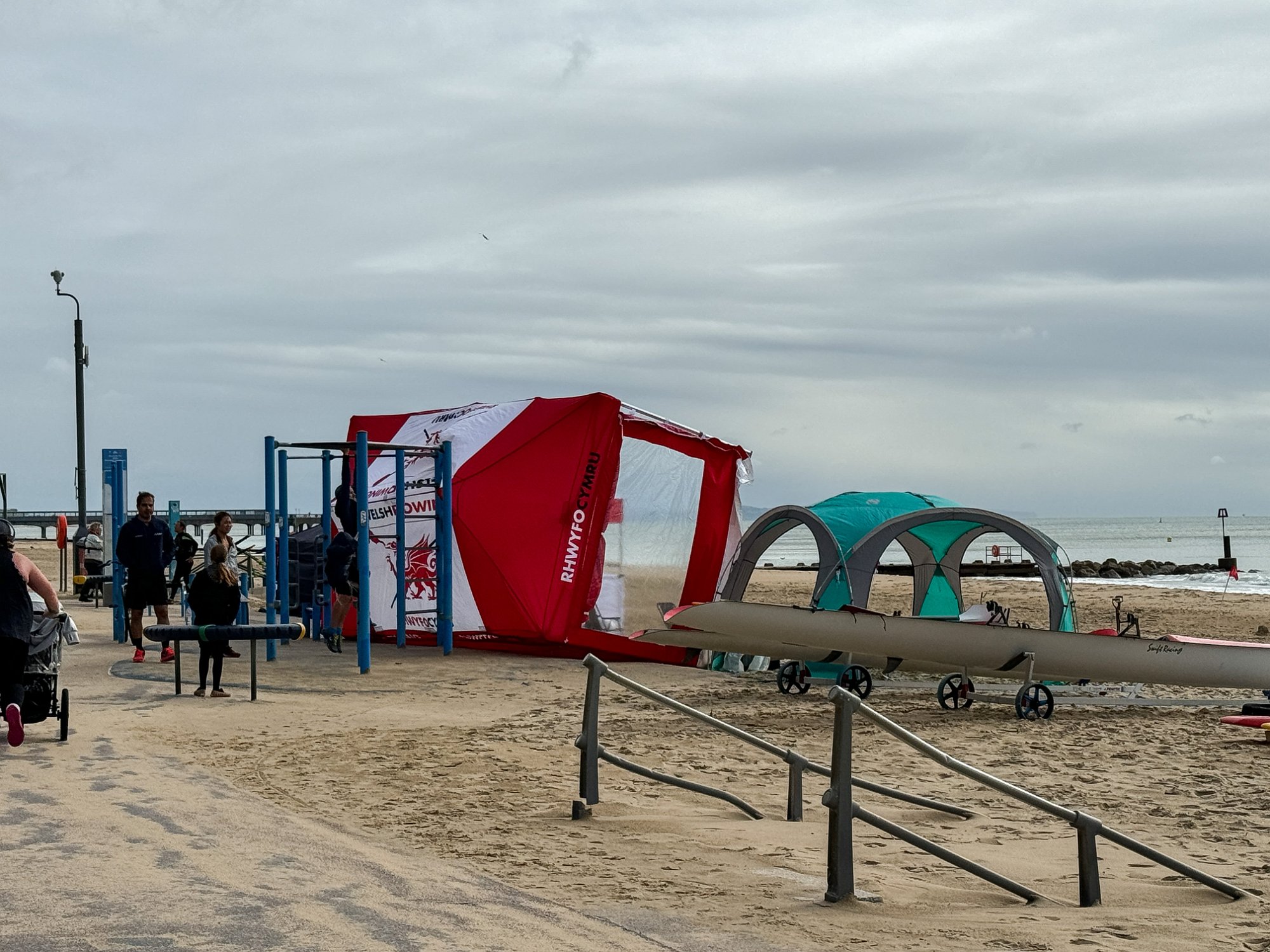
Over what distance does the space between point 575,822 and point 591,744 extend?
49 cm

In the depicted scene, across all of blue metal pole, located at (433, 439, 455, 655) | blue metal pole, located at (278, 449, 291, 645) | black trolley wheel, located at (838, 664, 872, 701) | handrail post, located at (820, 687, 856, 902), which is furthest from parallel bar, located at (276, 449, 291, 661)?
handrail post, located at (820, 687, 856, 902)

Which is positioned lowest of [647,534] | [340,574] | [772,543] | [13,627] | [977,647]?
[977,647]

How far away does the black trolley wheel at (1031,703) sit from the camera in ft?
39.5

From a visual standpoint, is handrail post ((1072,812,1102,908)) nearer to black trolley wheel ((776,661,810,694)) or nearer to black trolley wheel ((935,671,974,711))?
black trolley wheel ((935,671,974,711))

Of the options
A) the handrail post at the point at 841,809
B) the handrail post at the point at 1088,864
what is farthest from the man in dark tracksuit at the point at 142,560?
the handrail post at the point at 1088,864

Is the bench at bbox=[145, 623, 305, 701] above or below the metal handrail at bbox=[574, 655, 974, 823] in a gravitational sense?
above

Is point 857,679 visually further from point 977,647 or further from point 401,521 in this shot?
point 401,521

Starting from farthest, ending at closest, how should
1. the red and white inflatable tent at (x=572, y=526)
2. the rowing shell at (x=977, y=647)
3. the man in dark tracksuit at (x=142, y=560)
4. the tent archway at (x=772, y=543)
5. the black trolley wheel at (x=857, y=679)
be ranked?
the red and white inflatable tent at (x=572, y=526)
the man in dark tracksuit at (x=142, y=560)
the tent archway at (x=772, y=543)
the black trolley wheel at (x=857, y=679)
the rowing shell at (x=977, y=647)

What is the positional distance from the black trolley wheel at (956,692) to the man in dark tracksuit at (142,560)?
778 centimetres

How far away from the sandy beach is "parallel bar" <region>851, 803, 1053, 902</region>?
0.10 meters

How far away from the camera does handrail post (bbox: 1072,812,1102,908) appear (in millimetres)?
5883

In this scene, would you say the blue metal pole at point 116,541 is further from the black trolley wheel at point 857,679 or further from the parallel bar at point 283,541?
the black trolley wheel at point 857,679

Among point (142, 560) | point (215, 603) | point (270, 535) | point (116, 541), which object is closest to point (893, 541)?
point (270, 535)

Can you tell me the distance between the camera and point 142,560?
584 inches
